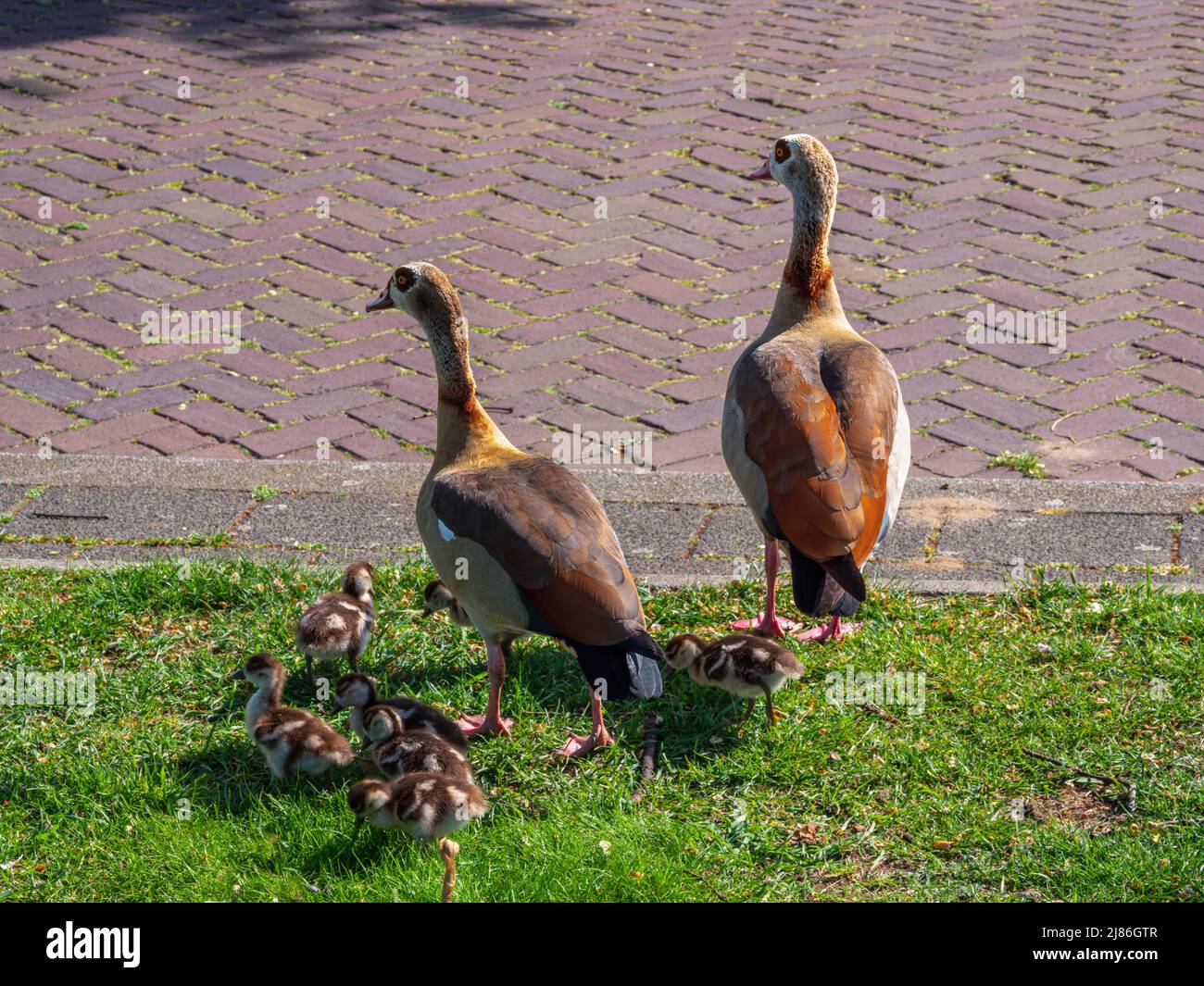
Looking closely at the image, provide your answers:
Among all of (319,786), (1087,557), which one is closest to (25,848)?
(319,786)

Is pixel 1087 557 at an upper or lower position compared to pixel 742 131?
lower

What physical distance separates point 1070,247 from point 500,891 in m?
5.71

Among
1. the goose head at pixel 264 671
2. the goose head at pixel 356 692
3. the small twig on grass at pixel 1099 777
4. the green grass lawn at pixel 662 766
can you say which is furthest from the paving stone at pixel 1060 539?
the goose head at pixel 264 671

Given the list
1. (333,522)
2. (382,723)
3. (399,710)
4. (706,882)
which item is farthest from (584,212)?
(706,882)

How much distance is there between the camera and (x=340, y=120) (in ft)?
33.9

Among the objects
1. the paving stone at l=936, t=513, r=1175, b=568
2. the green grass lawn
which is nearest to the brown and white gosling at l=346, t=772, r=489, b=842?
the green grass lawn

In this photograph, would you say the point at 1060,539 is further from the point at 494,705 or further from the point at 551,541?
the point at 494,705

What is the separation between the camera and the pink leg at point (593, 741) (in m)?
4.71

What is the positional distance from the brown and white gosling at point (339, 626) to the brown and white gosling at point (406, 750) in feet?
1.47

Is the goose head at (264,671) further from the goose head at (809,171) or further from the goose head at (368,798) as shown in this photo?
the goose head at (809,171)

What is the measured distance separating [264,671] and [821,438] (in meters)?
1.98

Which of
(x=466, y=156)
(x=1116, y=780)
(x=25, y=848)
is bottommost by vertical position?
(x=25, y=848)

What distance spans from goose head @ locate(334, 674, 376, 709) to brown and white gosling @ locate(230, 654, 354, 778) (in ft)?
0.39

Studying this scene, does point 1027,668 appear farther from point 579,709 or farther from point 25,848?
point 25,848
